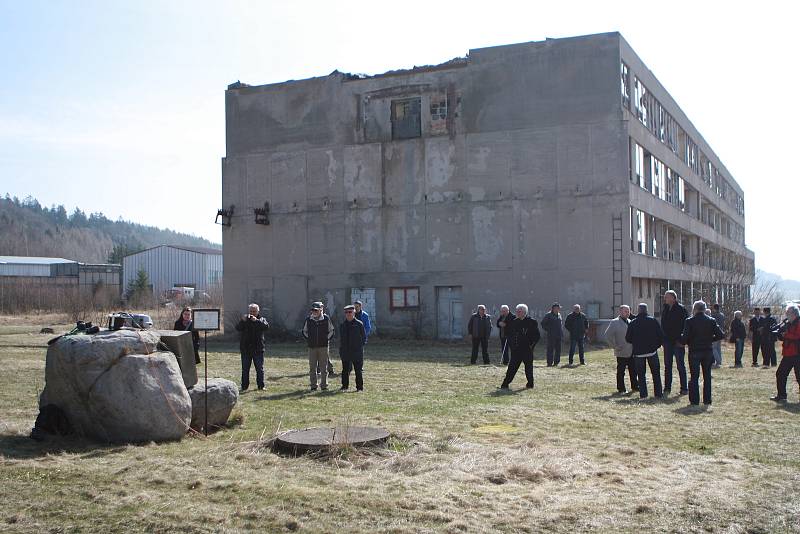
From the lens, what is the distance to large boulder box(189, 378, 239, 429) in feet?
40.2

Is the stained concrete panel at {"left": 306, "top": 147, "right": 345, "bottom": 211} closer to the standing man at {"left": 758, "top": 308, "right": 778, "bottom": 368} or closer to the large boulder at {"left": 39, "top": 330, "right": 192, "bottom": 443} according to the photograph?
the standing man at {"left": 758, "top": 308, "right": 778, "bottom": 368}

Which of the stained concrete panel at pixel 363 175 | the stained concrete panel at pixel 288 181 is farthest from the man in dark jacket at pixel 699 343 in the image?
the stained concrete panel at pixel 288 181

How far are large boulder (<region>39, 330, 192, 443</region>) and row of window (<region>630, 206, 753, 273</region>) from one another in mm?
26484

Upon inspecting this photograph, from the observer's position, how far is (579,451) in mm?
10516

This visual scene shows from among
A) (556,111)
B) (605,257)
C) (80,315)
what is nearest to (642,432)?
(605,257)

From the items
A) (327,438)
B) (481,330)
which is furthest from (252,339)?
(481,330)

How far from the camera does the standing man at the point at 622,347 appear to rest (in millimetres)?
16612

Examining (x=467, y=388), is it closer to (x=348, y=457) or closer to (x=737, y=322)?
(x=348, y=457)

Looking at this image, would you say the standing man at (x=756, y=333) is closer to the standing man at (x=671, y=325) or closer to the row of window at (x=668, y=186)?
the standing man at (x=671, y=325)

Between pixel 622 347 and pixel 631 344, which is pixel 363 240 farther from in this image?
pixel 631 344

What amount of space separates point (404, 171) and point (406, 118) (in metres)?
2.64

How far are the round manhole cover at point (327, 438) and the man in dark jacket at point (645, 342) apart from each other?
6.78 meters

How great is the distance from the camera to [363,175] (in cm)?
3819

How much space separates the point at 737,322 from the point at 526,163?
13033 millimetres
